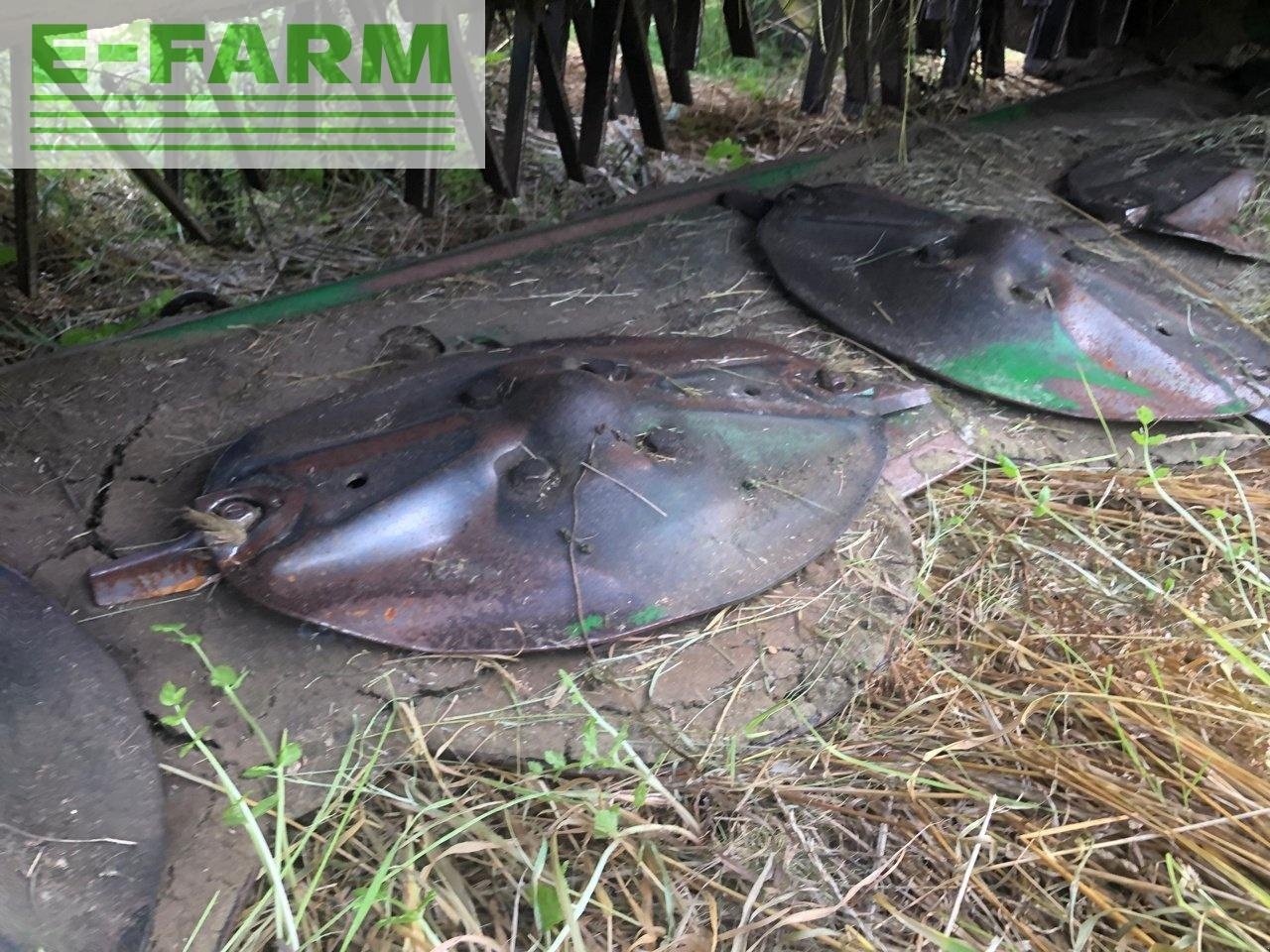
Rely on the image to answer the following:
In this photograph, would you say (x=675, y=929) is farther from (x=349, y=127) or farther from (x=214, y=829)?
(x=349, y=127)

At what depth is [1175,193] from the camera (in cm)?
305

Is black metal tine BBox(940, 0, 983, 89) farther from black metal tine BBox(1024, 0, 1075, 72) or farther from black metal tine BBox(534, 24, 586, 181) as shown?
black metal tine BBox(534, 24, 586, 181)

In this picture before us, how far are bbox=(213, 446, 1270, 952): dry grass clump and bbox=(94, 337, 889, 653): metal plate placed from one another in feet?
0.74

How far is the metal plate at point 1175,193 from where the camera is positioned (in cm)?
297

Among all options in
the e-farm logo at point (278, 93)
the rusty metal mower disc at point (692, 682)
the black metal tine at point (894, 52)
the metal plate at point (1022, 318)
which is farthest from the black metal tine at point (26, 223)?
the black metal tine at point (894, 52)

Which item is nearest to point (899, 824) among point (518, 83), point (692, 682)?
point (692, 682)

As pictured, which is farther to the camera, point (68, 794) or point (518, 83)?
point (518, 83)

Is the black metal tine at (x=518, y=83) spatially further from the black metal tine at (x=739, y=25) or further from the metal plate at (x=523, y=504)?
the metal plate at (x=523, y=504)

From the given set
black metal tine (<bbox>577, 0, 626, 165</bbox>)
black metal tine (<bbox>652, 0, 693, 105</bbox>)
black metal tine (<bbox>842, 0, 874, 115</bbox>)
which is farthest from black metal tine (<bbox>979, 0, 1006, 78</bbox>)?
black metal tine (<bbox>577, 0, 626, 165</bbox>)

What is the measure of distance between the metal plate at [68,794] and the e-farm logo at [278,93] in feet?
5.27

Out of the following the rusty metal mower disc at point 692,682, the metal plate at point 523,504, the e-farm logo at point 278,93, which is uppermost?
the e-farm logo at point 278,93

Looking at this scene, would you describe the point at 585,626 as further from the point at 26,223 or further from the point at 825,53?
the point at 825,53

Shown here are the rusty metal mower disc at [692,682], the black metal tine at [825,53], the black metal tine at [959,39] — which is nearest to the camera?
the rusty metal mower disc at [692,682]

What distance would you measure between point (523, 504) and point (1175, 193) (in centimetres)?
245
